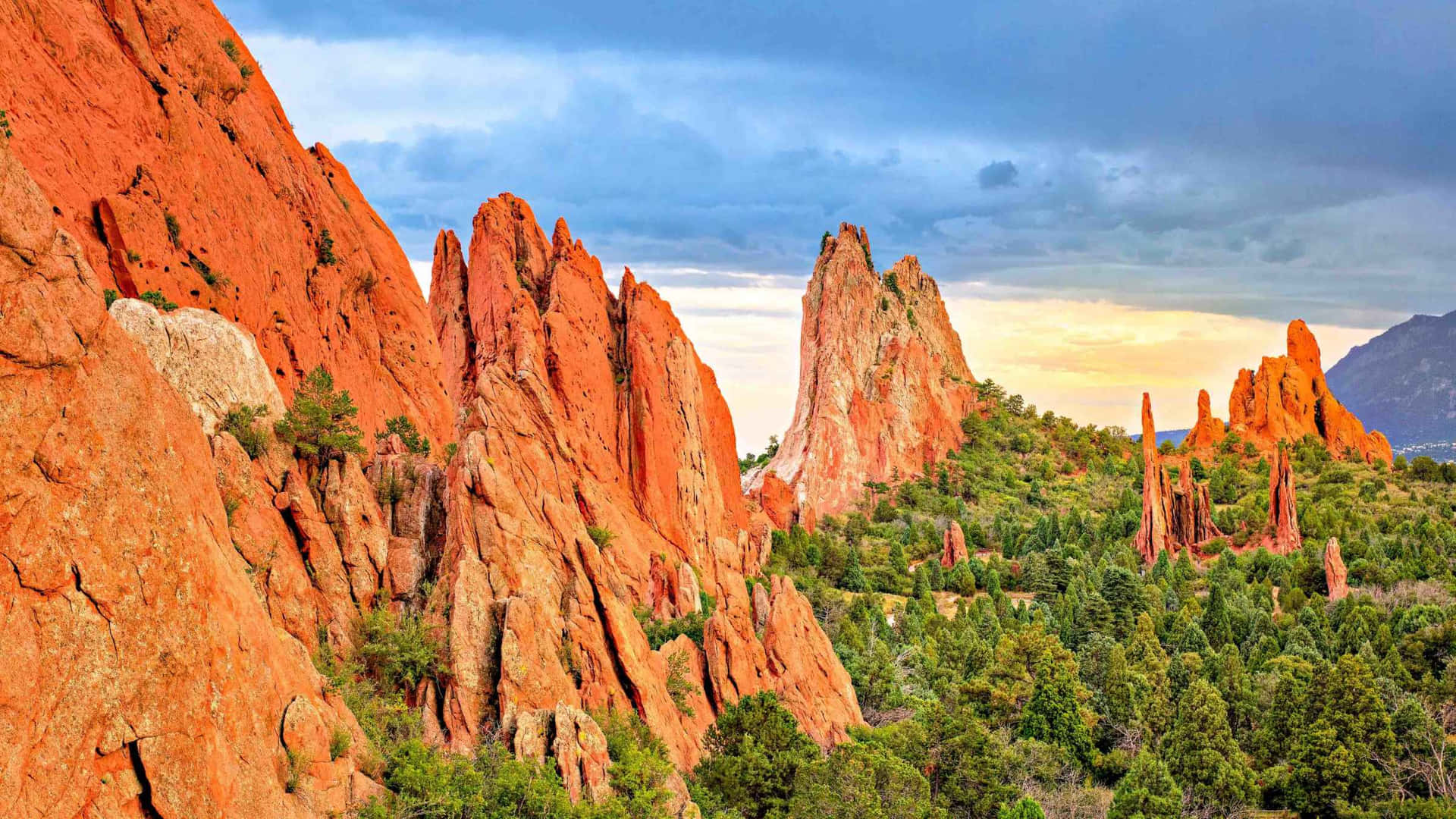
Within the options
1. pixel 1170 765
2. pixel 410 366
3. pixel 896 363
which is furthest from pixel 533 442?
pixel 896 363

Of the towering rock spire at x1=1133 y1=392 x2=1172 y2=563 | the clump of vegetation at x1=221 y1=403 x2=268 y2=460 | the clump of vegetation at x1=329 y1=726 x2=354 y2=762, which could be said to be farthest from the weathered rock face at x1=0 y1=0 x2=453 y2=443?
the towering rock spire at x1=1133 y1=392 x2=1172 y2=563

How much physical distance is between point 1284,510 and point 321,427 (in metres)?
84.0

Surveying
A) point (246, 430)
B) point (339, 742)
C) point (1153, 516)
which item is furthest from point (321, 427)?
point (1153, 516)

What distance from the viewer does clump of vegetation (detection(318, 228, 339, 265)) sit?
40562mm

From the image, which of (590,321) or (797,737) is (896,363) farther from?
(797,737)

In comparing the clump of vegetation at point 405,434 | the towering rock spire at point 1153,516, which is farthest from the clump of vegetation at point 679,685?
the towering rock spire at point 1153,516

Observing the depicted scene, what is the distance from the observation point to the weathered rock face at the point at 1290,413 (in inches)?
5285

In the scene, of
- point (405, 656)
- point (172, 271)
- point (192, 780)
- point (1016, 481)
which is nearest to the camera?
point (192, 780)

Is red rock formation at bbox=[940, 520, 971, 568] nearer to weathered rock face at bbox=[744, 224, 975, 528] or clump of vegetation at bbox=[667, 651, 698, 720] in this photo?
weathered rock face at bbox=[744, 224, 975, 528]

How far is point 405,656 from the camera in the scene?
30.4m

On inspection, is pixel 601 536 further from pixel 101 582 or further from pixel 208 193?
pixel 101 582

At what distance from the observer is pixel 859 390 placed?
438ft

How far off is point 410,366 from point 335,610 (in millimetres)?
14642

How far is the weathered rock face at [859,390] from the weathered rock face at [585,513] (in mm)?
37035
